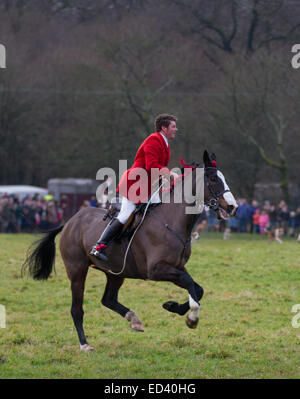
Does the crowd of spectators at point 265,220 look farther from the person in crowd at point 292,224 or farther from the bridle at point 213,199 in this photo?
the bridle at point 213,199

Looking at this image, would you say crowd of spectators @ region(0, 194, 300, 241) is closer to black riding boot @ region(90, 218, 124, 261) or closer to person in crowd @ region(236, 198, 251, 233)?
person in crowd @ region(236, 198, 251, 233)

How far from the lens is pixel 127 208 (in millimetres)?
8312

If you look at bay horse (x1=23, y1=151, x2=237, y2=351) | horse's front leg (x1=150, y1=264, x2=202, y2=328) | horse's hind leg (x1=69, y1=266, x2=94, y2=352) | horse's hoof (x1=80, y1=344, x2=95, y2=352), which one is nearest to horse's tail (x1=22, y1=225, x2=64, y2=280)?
bay horse (x1=23, y1=151, x2=237, y2=351)

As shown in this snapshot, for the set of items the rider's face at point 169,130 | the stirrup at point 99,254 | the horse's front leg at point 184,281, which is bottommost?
the horse's front leg at point 184,281

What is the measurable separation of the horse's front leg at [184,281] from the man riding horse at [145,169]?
0.86 m

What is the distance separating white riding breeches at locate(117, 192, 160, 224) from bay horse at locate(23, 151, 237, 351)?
124 mm

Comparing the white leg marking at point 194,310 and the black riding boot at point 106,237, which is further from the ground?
the black riding boot at point 106,237

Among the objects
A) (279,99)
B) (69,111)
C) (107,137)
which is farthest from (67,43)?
(279,99)

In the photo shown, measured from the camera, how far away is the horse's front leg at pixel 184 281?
7.35 meters

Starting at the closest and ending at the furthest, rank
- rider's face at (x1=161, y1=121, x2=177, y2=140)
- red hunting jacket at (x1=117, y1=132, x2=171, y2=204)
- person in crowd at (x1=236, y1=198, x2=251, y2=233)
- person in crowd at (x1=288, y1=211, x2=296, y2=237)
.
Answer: red hunting jacket at (x1=117, y1=132, x2=171, y2=204) → rider's face at (x1=161, y1=121, x2=177, y2=140) → person in crowd at (x1=288, y1=211, x2=296, y2=237) → person in crowd at (x1=236, y1=198, x2=251, y2=233)

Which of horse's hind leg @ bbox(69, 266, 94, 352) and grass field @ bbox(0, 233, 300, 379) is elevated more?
horse's hind leg @ bbox(69, 266, 94, 352)

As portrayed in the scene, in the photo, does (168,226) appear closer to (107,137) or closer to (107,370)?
(107,370)

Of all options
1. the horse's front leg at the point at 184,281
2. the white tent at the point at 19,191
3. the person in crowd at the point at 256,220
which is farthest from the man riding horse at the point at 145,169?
the white tent at the point at 19,191

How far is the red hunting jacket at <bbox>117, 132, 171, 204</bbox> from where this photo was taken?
8.00 meters
